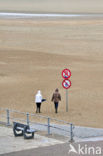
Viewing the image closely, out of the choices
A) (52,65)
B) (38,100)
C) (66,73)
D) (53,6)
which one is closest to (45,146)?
(38,100)

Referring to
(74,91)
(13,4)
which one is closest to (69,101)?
(74,91)

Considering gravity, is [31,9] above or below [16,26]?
above

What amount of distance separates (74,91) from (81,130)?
776cm

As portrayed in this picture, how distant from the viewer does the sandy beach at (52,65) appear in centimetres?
1944

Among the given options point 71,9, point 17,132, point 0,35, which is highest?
point 71,9

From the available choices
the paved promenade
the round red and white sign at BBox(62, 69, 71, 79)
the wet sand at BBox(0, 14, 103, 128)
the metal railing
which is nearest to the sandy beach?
the wet sand at BBox(0, 14, 103, 128)

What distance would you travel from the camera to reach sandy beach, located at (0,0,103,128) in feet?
63.8

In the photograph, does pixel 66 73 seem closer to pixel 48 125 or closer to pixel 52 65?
pixel 48 125

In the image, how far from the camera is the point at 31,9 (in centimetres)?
8081

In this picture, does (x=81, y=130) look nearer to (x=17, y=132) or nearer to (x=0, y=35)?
(x=17, y=132)

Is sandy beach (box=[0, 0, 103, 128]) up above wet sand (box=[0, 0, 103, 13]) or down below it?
below

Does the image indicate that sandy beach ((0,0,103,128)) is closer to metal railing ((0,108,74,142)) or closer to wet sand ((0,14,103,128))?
wet sand ((0,14,103,128))

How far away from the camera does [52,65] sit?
29.8 meters

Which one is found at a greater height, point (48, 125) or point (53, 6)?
point (53, 6)
